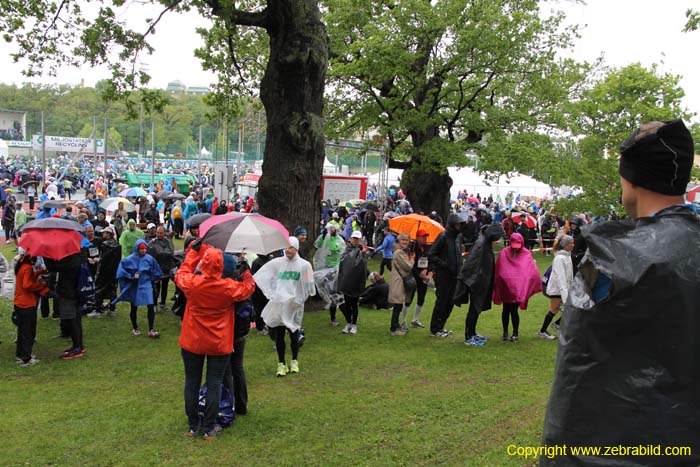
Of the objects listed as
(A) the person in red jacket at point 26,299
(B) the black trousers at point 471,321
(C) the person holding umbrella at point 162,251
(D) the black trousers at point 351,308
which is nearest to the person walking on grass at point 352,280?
(D) the black trousers at point 351,308

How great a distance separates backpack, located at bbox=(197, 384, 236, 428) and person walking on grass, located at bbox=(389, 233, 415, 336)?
15.3ft

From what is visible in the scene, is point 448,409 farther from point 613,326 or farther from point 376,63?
point 376,63

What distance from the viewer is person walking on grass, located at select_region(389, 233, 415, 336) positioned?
33.8ft

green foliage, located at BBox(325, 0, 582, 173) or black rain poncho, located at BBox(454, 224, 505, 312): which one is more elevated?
green foliage, located at BBox(325, 0, 582, 173)

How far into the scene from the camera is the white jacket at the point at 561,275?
9.80 meters

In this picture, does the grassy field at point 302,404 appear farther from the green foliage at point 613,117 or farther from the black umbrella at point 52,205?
the green foliage at point 613,117

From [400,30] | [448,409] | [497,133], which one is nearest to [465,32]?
[400,30]

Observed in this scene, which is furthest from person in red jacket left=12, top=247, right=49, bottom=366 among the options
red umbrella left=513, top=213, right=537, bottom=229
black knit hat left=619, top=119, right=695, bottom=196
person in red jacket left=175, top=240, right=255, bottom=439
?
red umbrella left=513, top=213, right=537, bottom=229

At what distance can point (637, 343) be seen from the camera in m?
1.48

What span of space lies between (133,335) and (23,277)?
2.51m

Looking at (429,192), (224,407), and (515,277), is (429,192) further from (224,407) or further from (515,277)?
(224,407)

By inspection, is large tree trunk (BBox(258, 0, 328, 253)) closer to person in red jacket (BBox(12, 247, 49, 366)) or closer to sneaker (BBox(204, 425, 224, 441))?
person in red jacket (BBox(12, 247, 49, 366))

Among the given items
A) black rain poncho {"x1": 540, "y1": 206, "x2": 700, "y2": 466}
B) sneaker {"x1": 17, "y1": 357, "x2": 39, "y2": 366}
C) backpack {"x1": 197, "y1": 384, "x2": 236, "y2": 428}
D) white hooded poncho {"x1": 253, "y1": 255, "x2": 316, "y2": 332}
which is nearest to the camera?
black rain poncho {"x1": 540, "y1": 206, "x2": 700, "y2": 466}

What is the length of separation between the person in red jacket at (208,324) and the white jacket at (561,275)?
6.09m
